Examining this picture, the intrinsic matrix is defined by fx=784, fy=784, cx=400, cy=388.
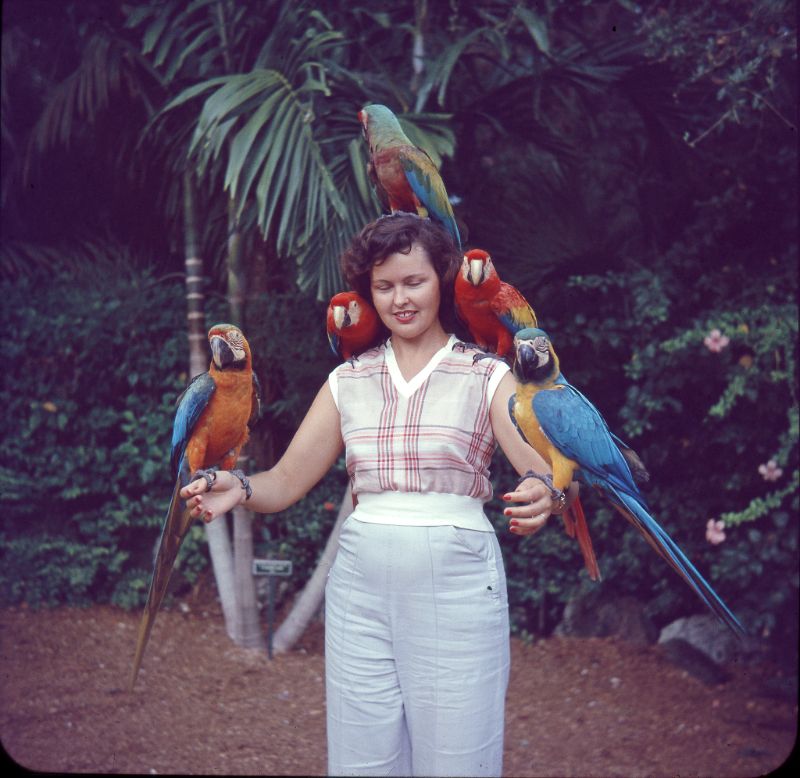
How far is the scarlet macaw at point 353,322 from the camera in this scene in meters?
1.74

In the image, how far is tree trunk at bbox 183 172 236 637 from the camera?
10.2 ft

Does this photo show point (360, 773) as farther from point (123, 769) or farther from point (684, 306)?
point (684, 306)

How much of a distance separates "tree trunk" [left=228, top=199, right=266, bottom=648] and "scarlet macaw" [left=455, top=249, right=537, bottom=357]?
1642 millimetres

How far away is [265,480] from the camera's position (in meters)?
1.74

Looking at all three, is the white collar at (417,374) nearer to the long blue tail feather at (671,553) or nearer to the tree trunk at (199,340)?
the long blue tail feather at (671,553)

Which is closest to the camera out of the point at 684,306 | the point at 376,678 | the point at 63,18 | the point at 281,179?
the point at 376,678

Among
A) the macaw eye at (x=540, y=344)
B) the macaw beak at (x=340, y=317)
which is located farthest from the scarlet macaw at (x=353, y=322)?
the macaw eye at (x=540, y=344)

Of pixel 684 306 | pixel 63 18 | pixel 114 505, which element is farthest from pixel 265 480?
pixel 63 18

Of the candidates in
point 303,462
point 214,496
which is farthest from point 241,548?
point 214,496

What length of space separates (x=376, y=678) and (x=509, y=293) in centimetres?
87

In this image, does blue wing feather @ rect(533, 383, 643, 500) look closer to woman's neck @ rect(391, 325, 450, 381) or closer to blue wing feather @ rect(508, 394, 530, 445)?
blue wing feather @ rect(508, 394, 530, 445)

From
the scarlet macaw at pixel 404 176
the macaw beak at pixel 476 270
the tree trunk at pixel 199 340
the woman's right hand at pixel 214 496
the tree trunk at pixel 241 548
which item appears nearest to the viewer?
the woman's right hand at pixel 214 496

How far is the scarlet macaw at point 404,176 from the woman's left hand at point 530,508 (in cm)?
68

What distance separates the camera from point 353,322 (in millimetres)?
1759
